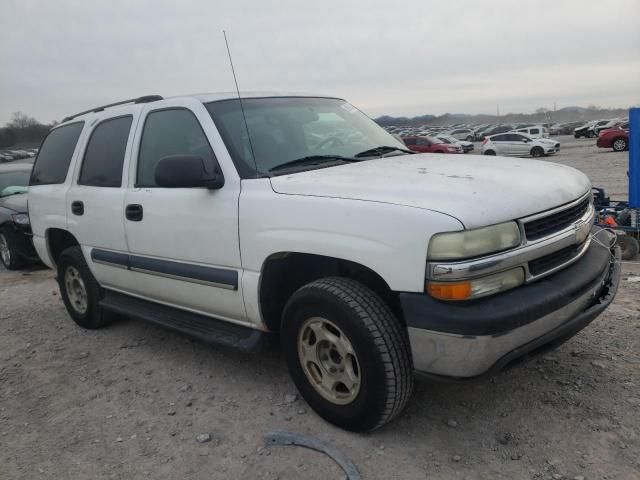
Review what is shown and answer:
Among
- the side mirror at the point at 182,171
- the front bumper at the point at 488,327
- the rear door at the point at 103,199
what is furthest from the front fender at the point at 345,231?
the rear door at the point at 103,199

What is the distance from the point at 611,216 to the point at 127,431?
6.25 meters

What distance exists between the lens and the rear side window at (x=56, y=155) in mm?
4832

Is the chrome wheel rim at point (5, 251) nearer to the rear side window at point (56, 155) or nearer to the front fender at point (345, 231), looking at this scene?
the rear side window at point (56, 155)

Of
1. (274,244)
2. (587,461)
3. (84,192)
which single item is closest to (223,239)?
(274,244)

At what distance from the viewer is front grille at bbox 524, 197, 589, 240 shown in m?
2.57

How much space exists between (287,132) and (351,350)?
5.07 ft

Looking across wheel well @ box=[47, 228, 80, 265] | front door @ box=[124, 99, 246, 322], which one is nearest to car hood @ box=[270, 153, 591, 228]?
front door @ box=[124, 99, 246, 322]

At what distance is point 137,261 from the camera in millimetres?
3902

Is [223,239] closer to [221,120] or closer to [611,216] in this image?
[221,120]

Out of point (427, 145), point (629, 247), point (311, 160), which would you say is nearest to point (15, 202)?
point (311, 160)

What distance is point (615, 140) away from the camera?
25969 millimetres

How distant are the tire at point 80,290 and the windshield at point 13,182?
449 centimetres

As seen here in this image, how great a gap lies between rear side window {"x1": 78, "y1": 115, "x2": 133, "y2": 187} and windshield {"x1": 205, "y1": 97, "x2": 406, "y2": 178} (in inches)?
40.1

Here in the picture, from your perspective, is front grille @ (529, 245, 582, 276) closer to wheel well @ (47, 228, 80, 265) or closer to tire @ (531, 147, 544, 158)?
wheel well @ (47, 228, 80, 265)
